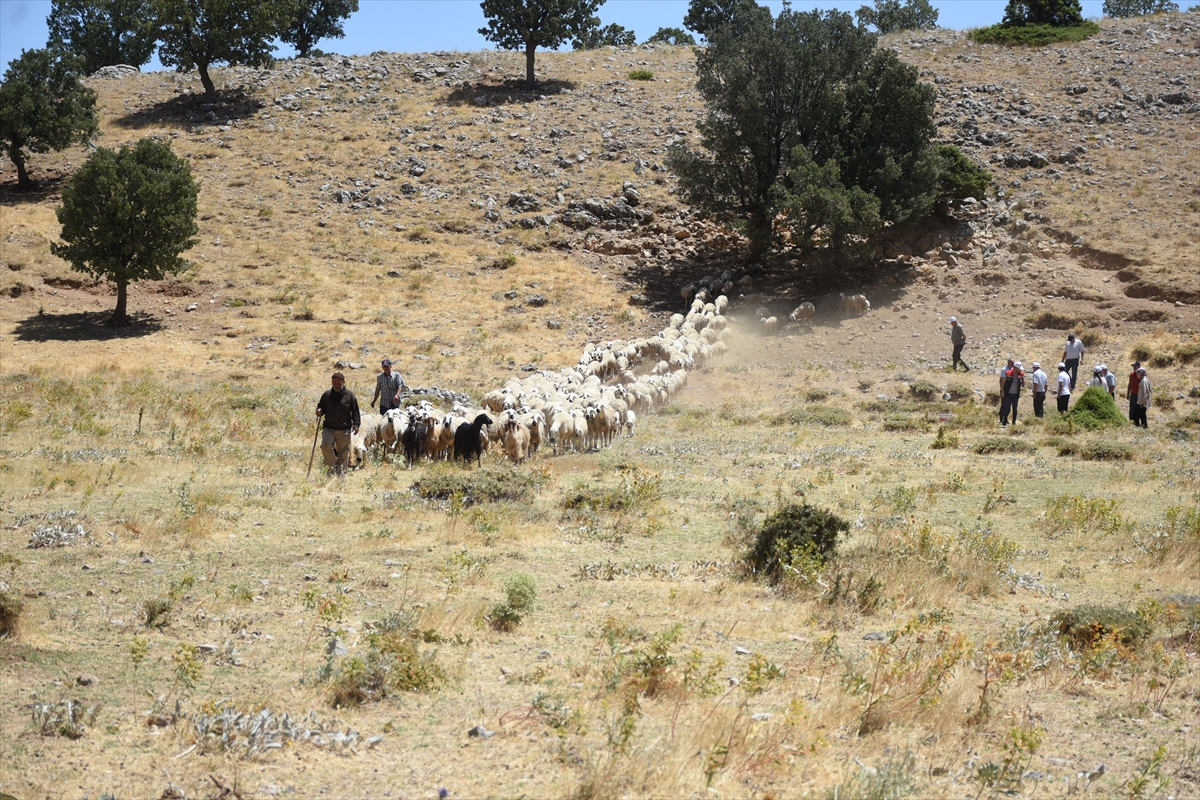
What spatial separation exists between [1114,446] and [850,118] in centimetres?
1768

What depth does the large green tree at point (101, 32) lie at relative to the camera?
200 feet

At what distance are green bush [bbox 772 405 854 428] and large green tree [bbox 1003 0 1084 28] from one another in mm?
35571

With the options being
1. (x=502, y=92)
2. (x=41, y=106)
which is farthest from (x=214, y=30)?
(x=502, y=92)

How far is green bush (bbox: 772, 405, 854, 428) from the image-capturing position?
21244mm

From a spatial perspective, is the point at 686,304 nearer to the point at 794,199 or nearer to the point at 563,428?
the point at 794,199

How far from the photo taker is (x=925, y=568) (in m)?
9.76

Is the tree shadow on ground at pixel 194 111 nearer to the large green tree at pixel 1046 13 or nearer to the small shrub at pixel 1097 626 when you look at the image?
the large green tree at pixel 1046 13

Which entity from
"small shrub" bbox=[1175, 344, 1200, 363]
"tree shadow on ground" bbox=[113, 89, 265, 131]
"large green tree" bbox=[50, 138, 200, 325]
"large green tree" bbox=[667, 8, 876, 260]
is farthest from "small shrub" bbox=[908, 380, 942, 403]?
"tree shadow on ground" bbox=[113, 89, 265, 131]

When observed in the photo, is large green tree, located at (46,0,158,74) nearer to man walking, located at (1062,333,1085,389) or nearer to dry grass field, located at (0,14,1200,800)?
dry grass field, located at (0,14,1200,800)

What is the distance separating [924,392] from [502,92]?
99.7ft

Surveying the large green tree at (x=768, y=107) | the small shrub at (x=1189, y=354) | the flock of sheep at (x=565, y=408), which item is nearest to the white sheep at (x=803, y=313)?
the flock of sheep at (x=565, y=408)

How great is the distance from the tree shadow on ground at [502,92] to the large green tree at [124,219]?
19.1 metres

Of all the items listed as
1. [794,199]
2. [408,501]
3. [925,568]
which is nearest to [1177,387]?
[794,199]

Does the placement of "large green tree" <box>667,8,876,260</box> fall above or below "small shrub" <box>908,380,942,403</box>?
above
